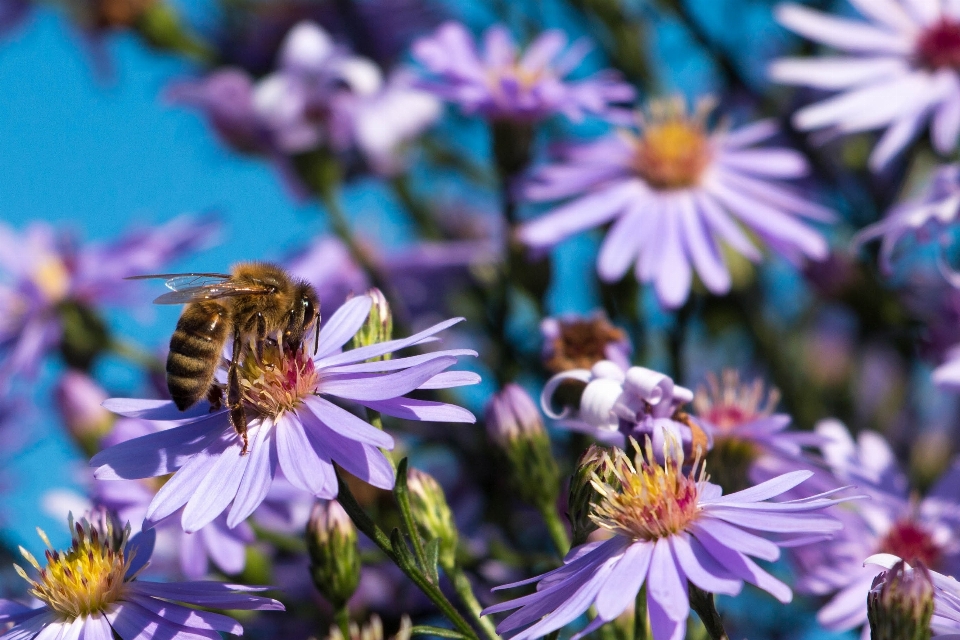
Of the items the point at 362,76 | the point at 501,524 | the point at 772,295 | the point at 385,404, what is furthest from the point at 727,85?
the point at 385,404

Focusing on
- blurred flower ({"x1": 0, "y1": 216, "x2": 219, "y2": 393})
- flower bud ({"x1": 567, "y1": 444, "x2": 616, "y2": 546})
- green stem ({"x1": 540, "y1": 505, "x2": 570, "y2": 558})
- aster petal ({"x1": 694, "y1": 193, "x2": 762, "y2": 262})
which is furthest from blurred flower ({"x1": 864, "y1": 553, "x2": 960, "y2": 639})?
blurred flower ({"x1": 0, "y1": 216, "x2": 219, "y2": 393})

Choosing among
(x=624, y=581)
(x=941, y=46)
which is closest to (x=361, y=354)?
(x=624, y=581)

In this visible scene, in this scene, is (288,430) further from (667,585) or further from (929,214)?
(929,214)

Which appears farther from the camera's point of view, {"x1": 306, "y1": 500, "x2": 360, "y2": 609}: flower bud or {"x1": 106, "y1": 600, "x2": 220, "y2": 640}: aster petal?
{"x1": 306, "y1": 500, "x2": 360, "y2": 609}: flower bud

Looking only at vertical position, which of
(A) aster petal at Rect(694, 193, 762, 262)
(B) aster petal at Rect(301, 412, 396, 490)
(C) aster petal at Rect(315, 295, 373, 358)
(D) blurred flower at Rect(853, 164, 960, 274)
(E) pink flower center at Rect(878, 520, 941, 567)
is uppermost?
(A) aster petal at Rect(694, 193, 762, 262)

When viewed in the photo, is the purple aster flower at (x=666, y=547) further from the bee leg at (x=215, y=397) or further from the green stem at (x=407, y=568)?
the bee leg at (x=215, y=397)

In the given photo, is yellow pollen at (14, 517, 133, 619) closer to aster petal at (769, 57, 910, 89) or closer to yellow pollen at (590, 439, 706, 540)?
yellow pollen at (590, 439, 706, 540)
